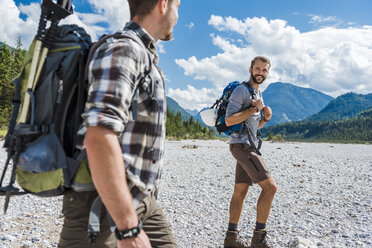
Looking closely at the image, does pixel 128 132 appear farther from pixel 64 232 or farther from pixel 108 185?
pixel 64 232

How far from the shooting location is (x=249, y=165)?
179 inches

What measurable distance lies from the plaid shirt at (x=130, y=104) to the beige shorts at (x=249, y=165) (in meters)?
2.87

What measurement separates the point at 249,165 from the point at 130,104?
3.27m

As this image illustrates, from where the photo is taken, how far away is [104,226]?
1776 millimetres

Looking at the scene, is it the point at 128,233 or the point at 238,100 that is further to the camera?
the point at 238,100

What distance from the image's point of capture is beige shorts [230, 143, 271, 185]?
4.46 metres

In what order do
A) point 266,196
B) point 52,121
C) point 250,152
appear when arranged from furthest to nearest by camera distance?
point 250,152
point 266,196
point 52,121

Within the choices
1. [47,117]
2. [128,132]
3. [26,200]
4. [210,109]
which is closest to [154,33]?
[128,132]

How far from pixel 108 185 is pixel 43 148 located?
17.5 inches

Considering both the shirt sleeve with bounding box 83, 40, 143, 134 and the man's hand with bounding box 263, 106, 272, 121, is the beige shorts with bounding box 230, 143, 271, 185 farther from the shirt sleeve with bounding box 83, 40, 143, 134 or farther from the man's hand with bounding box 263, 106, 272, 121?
the shirt sleeve with bounding box 83, 40, 143, 134

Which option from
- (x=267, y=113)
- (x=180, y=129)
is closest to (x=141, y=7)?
(x=267, y=113)

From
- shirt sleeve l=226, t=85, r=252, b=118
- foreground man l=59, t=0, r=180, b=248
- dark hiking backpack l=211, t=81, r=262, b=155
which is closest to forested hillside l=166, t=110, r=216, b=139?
dark hiking backpack l=211, t=81, r=262, b=155

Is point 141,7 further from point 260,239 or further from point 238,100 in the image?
point 260,239

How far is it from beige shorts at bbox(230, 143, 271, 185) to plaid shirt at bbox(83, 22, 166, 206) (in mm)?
2867
